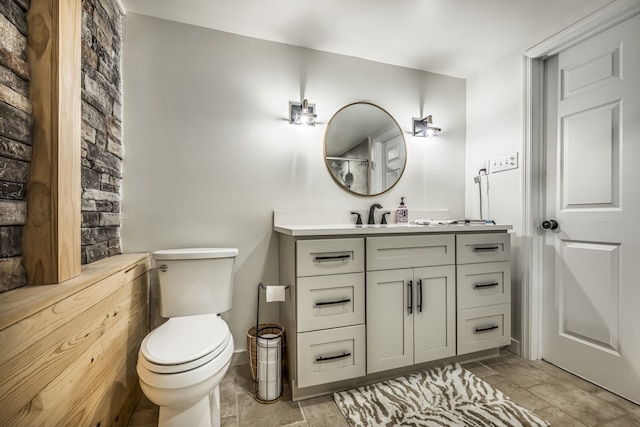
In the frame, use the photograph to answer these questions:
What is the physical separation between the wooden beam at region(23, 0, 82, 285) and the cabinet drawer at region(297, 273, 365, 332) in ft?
3.30

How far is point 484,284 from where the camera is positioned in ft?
6.28

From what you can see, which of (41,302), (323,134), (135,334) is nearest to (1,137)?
(41,302)

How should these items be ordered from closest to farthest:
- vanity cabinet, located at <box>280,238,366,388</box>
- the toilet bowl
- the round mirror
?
the toilet bowl < vanity cabinet, located at <box>280,238,366,388</box> < the round mirror

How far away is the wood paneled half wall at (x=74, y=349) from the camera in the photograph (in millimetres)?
709

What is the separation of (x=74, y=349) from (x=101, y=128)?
112 centimetres

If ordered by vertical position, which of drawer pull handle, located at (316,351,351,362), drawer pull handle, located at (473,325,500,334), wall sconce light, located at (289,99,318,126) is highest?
wall sconce light, located at (289,99,318,126)

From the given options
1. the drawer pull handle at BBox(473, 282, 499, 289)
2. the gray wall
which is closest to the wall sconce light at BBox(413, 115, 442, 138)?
the gray wall

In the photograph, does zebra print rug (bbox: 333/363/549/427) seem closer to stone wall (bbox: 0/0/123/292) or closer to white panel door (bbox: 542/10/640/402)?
white panel door (bbox: 542/10/640/402)

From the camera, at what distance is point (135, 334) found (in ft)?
5.12

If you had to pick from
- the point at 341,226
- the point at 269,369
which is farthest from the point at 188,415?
the point at 341,226

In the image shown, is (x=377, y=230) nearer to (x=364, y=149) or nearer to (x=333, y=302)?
(x=333, y=302)

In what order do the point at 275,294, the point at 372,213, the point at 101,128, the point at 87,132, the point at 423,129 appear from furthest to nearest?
1. the point at 423,129
2. the point at 372,213
3. the point at 275,294
4. the point at 101,128
5. the point at 87,132

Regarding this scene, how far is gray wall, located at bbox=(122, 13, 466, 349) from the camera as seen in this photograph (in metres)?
1.81

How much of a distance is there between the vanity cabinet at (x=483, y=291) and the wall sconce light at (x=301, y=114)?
4.22 ft
